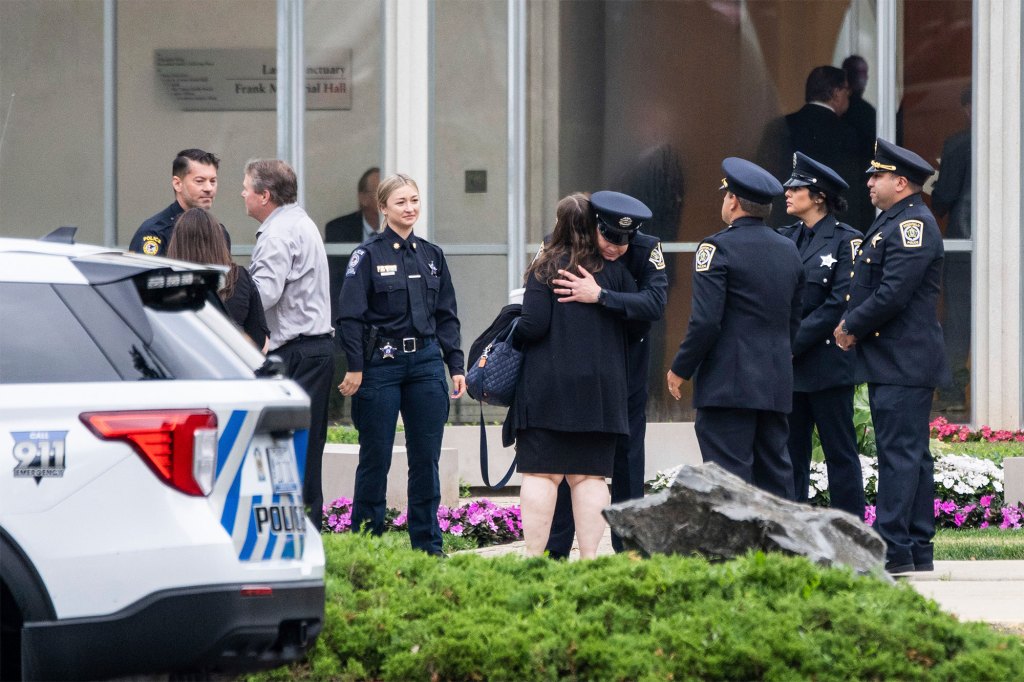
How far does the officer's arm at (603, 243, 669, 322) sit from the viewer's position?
6.78 m

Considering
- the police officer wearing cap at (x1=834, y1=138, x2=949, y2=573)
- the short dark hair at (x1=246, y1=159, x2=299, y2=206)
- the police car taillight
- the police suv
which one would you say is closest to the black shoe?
the police officer wearing cap at (x1=834, y1=138, x2=949, y2=573)

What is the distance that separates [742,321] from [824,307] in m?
1.04

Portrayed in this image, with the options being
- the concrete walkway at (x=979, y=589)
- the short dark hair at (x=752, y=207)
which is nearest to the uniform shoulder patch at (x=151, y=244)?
the concrete walkway at (x=979, y=589)

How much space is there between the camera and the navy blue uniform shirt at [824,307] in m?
7.96

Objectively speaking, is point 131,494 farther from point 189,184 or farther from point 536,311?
point 189,184

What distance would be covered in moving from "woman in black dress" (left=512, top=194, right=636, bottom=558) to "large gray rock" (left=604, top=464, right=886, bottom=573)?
0.75m

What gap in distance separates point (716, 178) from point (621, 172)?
2.81 ft

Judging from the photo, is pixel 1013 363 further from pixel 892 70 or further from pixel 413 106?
pixel 413 106

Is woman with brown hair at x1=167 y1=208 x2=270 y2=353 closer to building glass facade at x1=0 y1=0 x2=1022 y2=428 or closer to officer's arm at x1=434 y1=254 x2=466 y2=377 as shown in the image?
officer's arm at x1=434 y1=254 x2=466 y2=377

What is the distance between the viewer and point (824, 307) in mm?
8070

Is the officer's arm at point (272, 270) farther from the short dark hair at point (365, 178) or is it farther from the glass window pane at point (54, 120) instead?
the glass window pane at point (54, 120)

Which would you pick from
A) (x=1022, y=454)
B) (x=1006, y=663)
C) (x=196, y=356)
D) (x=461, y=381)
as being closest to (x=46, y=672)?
(x=196, y=356)

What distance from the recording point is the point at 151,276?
168 inches

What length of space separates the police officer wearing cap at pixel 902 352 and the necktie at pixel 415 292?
2.14 metres
